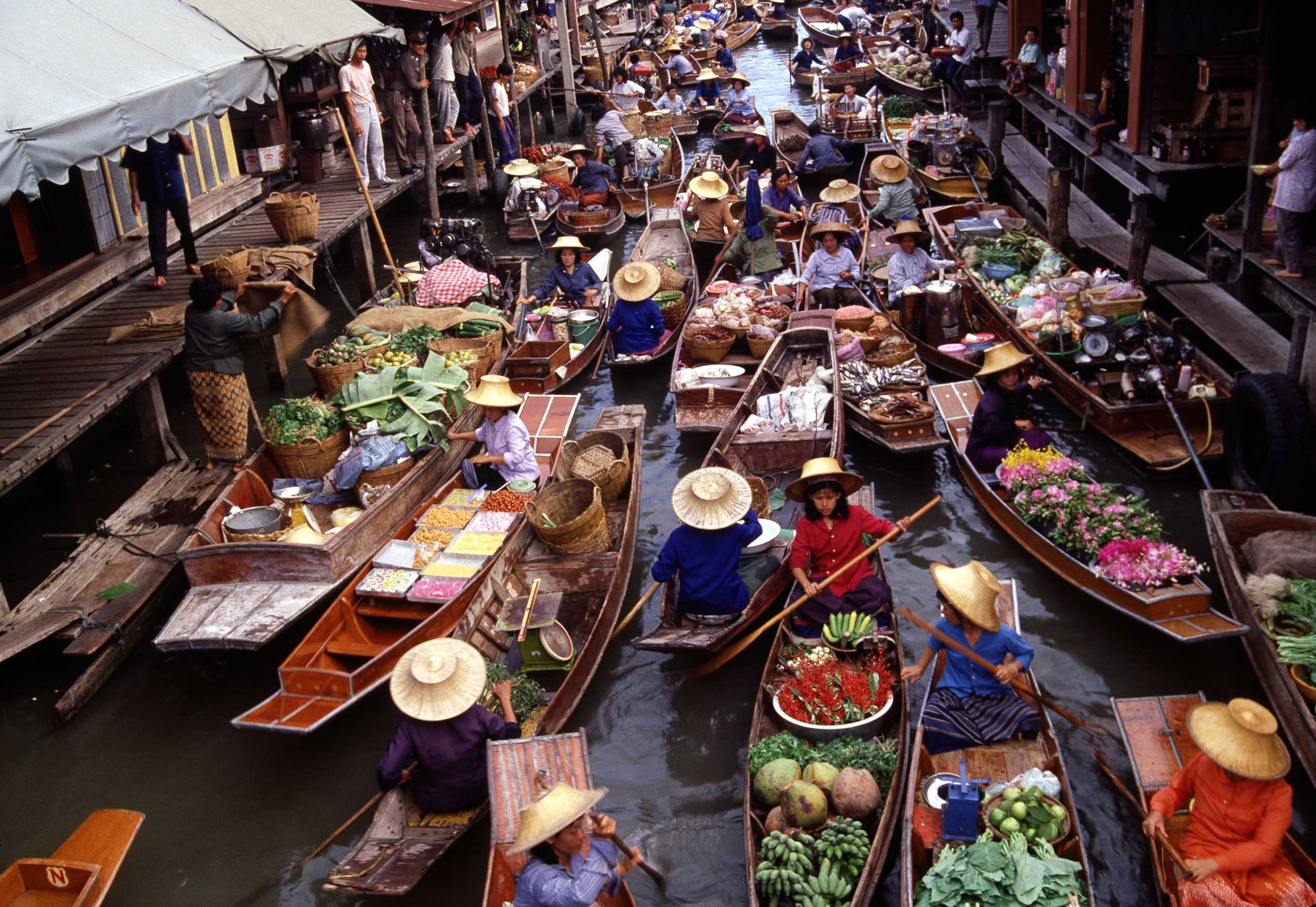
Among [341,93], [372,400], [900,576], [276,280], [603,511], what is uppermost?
[341,93]

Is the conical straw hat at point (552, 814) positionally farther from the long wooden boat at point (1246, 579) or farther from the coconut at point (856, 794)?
the long wooden boat at point (1246, 579)

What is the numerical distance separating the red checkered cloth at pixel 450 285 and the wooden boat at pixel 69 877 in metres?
7.80

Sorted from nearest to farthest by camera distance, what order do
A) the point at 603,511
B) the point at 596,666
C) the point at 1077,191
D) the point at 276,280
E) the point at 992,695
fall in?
1. the point at 992,695
2. the point at 596,666
3. the point at 603,511
4. the point at 276,280
5. the point at 1077,191

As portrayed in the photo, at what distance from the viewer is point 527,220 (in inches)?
698

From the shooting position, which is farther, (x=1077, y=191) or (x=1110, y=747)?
(x=1077, y=191)

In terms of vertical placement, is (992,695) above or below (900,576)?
above

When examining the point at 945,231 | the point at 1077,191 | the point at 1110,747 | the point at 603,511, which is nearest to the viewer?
the point at 1110,747

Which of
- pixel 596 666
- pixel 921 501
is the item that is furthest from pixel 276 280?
pixel 921 501

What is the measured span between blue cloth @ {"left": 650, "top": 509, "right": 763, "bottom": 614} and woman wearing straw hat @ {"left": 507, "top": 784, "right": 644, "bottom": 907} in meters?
2.55

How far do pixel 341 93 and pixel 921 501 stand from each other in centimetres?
979

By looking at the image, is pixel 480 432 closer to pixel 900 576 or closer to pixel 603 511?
pixel 603 511

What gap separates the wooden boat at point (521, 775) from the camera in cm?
543

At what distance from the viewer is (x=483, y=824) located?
653cm

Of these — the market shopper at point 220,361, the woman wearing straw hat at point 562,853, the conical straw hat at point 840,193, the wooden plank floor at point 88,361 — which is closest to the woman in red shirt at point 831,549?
the woman wearing straw hat at point 562,853
